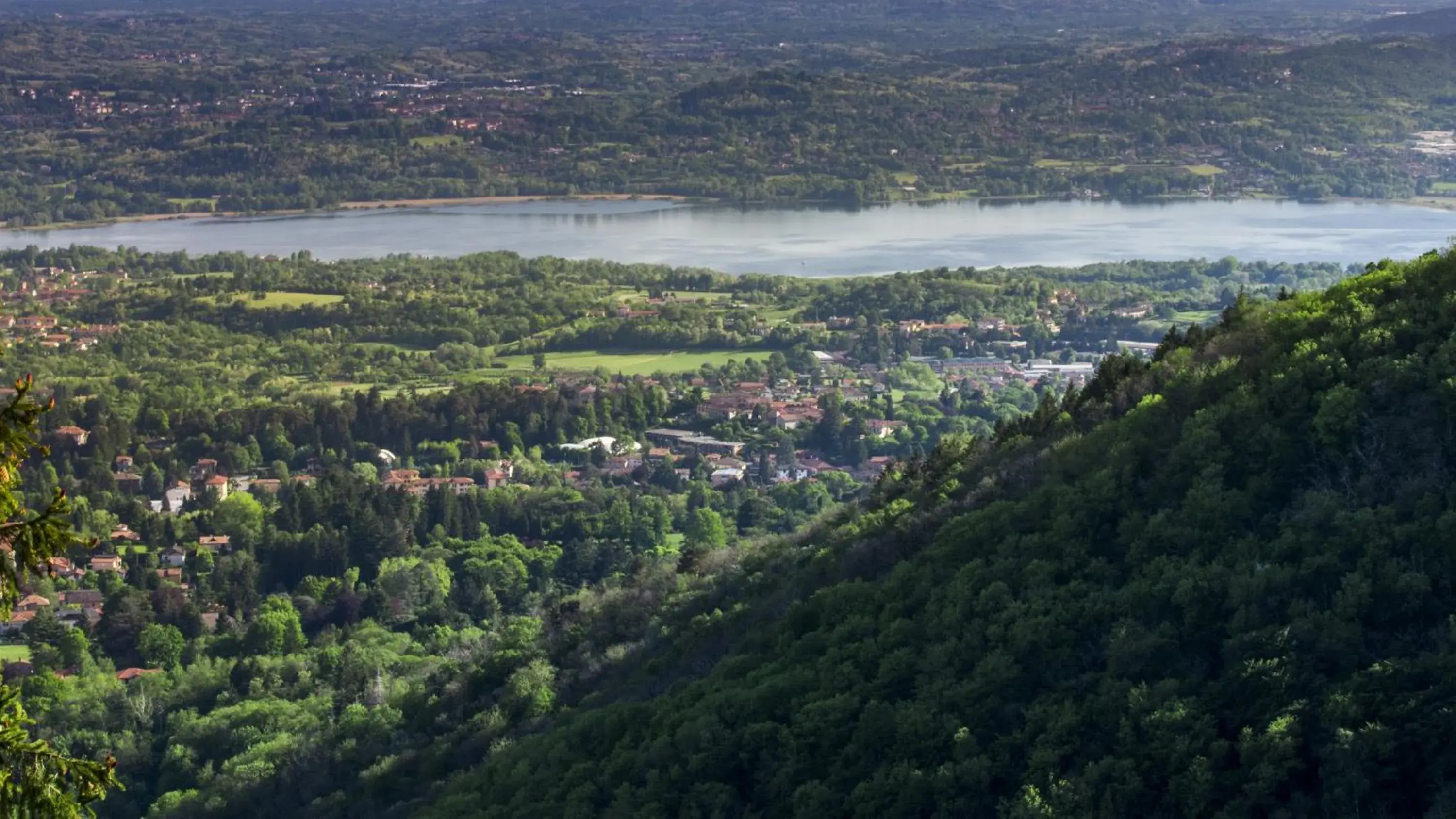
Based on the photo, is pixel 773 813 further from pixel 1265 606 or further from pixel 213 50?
pixel 213 50

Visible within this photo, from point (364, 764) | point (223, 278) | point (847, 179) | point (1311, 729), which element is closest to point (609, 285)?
point (223, 278)

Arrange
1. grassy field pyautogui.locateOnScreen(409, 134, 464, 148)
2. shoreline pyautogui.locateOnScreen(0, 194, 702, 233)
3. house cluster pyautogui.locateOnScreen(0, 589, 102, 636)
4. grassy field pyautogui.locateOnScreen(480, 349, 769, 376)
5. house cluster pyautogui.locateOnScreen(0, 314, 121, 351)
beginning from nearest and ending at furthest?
house cluster pyautogui.locateOnScreen(0, 589, 102, 636) < grassy field pyautogui.locateOnScreen(480, 349, 769, 376) < house cluster pyautogui.locateOnScreen(0, 314, 121, 351) < shoreline pyautogui.locateOnScreen(0, 194, 702, 233) < grassy field pyautogui.locateOnScreen(409, 134, 464, 148)

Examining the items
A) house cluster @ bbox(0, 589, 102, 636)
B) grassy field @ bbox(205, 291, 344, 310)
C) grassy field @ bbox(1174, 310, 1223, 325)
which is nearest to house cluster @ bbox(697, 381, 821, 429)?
grassy field @ bbox(1174, 310, 1223, 325)

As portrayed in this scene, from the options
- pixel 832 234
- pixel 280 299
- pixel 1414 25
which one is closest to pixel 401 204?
pixel 832 234

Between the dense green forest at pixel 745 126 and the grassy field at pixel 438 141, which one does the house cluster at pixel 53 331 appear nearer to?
the dense green forest at pixel 745 126

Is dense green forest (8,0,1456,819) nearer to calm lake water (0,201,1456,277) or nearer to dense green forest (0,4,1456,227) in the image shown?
dense green forest (0,4,1456,227)

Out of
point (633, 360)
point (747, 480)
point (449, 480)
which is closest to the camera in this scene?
point (747, 480)

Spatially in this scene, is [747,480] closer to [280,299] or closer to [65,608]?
[65,608]
